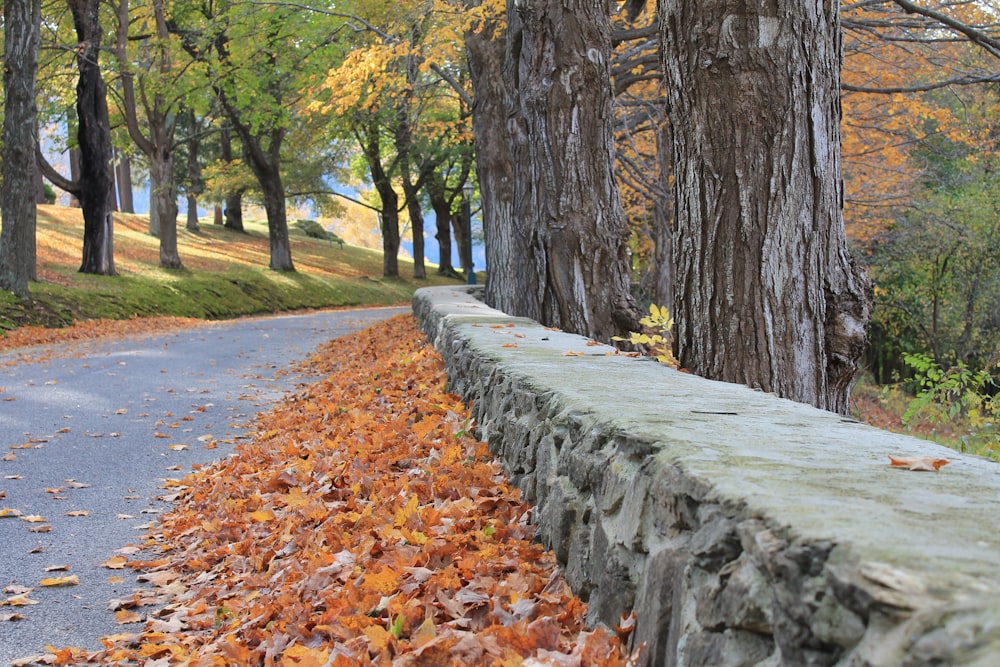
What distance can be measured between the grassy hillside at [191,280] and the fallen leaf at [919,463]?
15.6 metres

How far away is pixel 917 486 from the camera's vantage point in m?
2.06

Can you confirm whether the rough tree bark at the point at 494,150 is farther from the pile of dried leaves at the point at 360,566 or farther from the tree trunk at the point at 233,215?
the tree trunk at the point at 233,215

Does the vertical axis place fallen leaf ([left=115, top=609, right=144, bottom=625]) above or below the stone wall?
below

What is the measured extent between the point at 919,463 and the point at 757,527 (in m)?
0.78

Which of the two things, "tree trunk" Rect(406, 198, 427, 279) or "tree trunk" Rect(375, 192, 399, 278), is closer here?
"tree trunk" Rect(375, 192, 399, 278)

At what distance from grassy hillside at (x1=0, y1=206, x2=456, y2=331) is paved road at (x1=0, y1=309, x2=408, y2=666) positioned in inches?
149

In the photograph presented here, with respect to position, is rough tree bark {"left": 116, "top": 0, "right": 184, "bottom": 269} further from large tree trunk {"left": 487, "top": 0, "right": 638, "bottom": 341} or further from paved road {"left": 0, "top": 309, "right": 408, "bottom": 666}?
large tree trunk {"left": 487, "top": 0, "right": 638, "bottom": 341}

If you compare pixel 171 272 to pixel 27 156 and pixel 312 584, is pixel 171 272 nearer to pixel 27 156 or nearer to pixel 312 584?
pixel 27 156

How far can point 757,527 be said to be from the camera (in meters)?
1.78

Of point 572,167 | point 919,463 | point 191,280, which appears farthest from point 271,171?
point 919,463

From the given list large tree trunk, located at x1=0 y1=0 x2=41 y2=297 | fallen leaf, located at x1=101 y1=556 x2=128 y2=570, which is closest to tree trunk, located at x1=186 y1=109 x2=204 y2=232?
large tree trunk, located at x1=0 y1=0 x2=41 y2=297

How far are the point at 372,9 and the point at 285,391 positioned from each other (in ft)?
28.8

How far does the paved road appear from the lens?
424 centimetres

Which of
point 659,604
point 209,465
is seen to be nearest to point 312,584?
point 659,604
